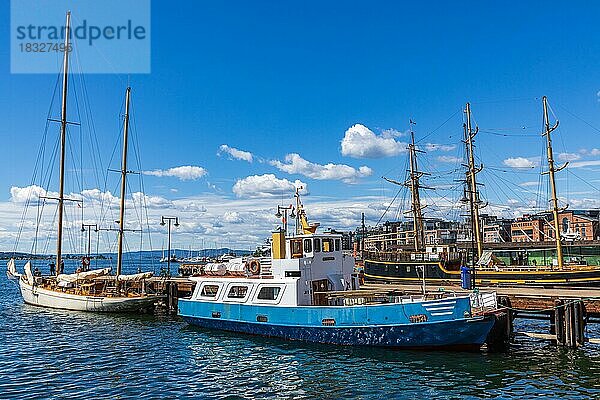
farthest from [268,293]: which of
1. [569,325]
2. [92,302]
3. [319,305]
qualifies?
[92,302]

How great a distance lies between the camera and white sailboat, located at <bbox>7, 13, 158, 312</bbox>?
3941cm

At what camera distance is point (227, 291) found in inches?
1217

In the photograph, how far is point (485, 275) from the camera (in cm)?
4491

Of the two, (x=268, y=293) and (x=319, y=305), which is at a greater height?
(x=268, y=293)

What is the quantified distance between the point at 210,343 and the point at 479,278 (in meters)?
26.7

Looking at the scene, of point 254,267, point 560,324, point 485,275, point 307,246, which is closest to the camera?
point 560,324

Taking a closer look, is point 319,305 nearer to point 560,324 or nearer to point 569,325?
point 560,324

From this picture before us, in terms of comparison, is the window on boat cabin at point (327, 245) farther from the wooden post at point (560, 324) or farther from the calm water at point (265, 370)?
the wooden post at point (560, 324)

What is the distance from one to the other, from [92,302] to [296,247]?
19559mm

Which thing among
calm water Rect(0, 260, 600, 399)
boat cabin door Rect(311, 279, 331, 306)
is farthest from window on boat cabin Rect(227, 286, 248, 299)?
boat cabin door Rect(311, 279, 331, 306)

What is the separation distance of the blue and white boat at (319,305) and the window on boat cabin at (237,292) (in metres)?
0.06

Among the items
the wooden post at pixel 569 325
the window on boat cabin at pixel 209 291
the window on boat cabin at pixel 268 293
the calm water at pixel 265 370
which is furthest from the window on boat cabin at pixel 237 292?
the wooden post at pixel 569 325

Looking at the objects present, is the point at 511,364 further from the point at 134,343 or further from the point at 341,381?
the point at 134,343

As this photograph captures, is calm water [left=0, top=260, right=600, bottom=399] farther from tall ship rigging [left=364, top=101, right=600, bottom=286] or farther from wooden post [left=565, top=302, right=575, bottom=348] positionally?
tall ship rigging [left=364, top=101, right=600, bottom=286]
